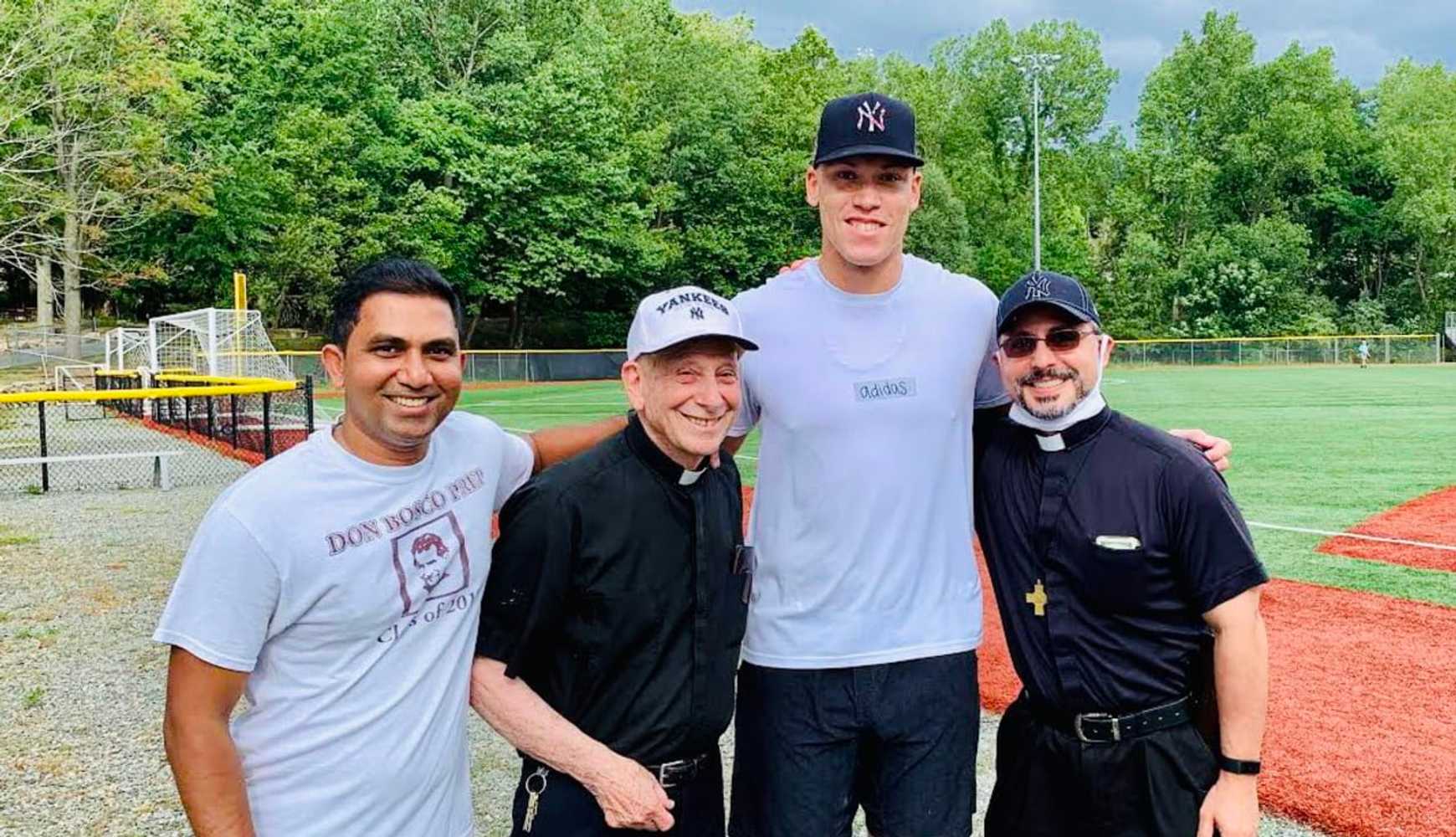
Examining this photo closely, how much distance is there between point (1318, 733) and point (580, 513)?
4426mm

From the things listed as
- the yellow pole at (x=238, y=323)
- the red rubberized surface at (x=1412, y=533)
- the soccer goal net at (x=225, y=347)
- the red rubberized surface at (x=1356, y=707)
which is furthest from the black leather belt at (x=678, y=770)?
the yellow pole at (x=238, y=323)

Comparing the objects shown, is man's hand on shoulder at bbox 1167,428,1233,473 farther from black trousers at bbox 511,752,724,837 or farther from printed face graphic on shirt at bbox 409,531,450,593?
printed face graphic on shirt at bbox 409,531,450,593

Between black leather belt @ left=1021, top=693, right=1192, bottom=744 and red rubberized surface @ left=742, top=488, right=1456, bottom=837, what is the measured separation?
2.10 metres

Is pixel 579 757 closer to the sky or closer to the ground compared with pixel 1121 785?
closer to the sky

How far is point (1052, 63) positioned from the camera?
69.4m

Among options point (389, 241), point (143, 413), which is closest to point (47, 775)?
point (143, 413)

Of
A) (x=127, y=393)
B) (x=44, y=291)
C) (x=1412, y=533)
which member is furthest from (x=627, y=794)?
(x=44, y=291)

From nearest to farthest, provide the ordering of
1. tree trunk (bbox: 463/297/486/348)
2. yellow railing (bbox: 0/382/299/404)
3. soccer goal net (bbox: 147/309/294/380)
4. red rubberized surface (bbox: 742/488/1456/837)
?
red rubberized surface (bbox: 742/488/1456/837), yellow railing (bbox: 0/382/299/404), soccer goal net (bbox: 147/309/294/380), tree trunk (bbox: 463/297/486/348)

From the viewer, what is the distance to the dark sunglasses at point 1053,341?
2.72 meters

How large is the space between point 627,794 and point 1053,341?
5.02ft

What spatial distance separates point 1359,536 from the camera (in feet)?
33.4

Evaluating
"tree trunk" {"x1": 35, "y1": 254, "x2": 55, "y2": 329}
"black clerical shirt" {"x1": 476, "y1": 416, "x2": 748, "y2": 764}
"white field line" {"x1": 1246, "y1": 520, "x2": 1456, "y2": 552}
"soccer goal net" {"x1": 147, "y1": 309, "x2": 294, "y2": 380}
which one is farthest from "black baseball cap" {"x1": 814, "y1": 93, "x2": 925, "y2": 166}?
"tree trunk" {"x1": 35, "y1": 254, "x2": 55, "y2": 329}

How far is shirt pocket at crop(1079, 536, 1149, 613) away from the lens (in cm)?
257

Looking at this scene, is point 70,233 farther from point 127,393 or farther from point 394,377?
point 394,377
